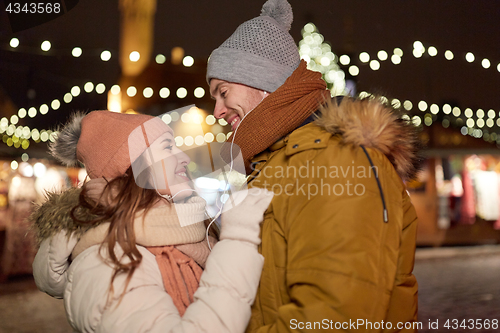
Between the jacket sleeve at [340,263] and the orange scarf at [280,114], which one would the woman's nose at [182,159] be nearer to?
the orange scarf at [280,114]

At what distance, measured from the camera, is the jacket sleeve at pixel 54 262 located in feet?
5.63

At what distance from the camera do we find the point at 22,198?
8414 mm

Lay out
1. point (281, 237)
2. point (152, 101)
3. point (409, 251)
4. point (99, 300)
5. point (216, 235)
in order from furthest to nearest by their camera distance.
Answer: point (152, 101) → point (216, 235) → point (409, 251) → point (281, 237) → point (99, 300)

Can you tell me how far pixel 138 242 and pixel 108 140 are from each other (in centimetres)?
56

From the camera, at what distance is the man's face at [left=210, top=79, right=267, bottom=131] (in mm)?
2172

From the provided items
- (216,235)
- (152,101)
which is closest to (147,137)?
(216,235)

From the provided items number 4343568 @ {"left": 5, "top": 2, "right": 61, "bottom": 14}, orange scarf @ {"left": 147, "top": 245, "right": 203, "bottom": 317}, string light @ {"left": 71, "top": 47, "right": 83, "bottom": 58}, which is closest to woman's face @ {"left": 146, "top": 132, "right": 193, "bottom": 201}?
orange scarf @ {"left": 147, "top": 245, "right": 203, "bottom": 317}

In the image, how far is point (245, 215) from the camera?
1522 millimetres

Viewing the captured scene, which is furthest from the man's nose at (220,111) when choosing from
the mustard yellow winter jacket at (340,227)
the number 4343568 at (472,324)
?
the number 4343568 at (472,324)

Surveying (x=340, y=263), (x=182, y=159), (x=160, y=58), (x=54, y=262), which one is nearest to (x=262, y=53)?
(x=182, y=159)

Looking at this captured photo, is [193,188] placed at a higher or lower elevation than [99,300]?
higher

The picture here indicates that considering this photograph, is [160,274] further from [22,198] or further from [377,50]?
[22,198]

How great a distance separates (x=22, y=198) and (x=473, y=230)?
14464 millimetres

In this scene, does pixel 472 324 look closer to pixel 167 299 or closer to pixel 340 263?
pixel 340 263
